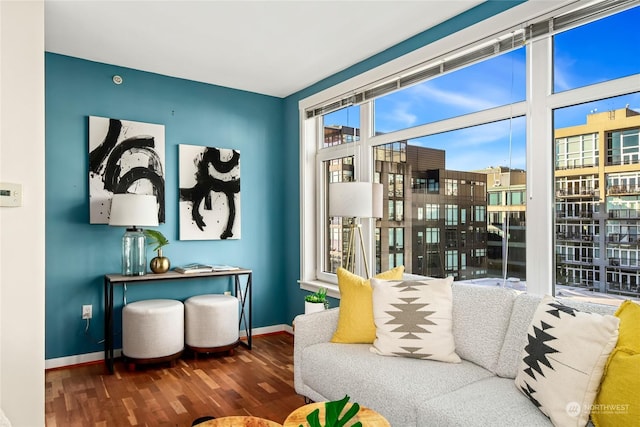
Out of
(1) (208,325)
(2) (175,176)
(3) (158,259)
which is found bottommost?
(1) (208,325)

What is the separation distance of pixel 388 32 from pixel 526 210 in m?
1.65

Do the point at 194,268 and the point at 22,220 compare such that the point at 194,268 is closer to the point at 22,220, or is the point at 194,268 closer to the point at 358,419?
the point at 22,220

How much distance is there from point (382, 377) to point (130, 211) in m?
2.46

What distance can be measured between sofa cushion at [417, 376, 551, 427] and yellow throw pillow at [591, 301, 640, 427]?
209 mm

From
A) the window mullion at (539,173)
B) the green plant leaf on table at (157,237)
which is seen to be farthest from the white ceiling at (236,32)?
the green plant leaf on table at (157,237)

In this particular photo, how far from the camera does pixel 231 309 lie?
3922mm

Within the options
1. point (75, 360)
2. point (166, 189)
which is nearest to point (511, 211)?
point (166, 189)

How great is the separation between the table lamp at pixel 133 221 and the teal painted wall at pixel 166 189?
0.22m

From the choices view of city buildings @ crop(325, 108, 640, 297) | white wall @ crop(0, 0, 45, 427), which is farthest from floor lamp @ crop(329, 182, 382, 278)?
white wall @ crop(0, 0, 45, 427)

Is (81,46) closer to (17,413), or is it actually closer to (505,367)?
(17,413)

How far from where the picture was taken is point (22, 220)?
7.50 feet

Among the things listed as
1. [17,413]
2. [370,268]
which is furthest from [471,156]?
[17,413]

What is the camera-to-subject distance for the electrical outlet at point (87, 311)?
3725mm

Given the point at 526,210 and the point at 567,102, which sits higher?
the point at 567,102
